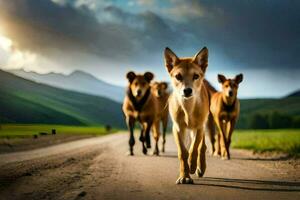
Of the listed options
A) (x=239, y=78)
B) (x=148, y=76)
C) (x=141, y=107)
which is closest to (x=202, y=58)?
(x=239, y=78)

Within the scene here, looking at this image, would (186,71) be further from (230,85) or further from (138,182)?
(230,85)

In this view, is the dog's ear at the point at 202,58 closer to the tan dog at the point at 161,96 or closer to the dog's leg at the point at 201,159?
the dog's leg at the point at 201,159

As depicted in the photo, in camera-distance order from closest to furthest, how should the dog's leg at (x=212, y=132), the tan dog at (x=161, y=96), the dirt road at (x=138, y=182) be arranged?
1. the dirt road at (x=138, y=182)
2. the dog's leg at (x=212, y=132)
3. the tan dog at (x=161, y=96)

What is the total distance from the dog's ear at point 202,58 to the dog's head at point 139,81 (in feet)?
26.3

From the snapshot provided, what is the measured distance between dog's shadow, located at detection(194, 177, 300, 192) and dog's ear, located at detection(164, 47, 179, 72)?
6.97ft

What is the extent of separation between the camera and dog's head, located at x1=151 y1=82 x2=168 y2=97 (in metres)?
20.4

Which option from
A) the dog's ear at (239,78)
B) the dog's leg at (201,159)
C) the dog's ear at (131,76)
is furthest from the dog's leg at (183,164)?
the dog's ear at (131,76)

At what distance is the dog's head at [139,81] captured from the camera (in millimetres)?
17781

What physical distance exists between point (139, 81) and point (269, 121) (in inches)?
1753

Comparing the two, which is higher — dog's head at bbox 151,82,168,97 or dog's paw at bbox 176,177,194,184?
dog's head at bbox 151,82,168,97

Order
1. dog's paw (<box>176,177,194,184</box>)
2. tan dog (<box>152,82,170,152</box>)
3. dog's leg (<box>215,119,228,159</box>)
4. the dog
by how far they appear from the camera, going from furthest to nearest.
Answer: tan dog (<box>152,82,170,152</box>) → the dog → dog's leg (<box>215,119,228,159</box>) → dog's paw (<box>176,177,194,184</box>)

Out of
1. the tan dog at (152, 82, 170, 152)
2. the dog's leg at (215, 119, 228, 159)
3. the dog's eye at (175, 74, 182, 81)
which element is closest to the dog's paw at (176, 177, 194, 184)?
the dog's eye at (175, 74, 182, 81)

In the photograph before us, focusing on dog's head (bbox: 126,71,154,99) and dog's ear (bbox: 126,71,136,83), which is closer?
dog's head (bbox: 126,71,154,99)

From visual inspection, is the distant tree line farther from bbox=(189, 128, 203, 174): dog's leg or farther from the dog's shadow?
bbox=(189, 128, 203, 174): dog's leg
